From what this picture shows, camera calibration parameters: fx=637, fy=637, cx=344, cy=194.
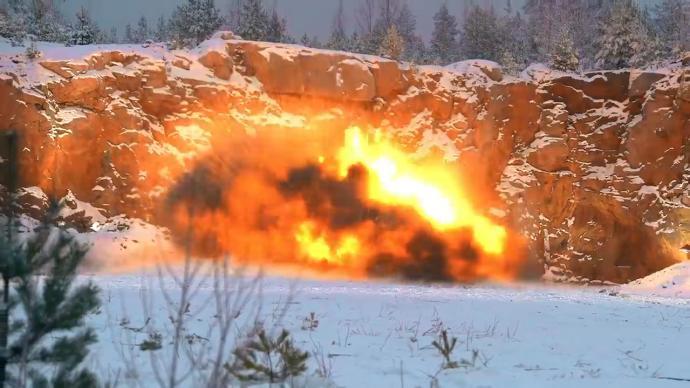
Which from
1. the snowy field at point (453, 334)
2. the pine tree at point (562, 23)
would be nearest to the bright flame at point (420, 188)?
the snowy field at point (453, 334)

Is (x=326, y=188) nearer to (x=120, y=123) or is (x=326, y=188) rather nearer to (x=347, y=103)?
(x=347, y=103)

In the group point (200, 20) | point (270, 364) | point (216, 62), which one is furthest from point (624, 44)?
point (270, 364)

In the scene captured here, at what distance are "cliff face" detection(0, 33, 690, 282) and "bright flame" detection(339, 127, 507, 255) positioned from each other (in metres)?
0.72

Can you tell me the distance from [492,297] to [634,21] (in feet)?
80.8

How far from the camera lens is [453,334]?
331 inches

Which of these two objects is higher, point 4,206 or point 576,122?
point 576,122

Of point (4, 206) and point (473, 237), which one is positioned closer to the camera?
point (4, 206)

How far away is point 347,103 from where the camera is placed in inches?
1097

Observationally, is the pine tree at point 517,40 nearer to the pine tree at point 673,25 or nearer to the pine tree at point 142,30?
the pine tree at point 673,25

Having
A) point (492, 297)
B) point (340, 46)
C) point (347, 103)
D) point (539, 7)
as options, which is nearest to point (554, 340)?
point (492, 297)

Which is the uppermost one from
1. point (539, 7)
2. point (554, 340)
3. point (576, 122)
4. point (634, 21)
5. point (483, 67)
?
point (539, 7)

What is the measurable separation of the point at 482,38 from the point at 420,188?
909 inches

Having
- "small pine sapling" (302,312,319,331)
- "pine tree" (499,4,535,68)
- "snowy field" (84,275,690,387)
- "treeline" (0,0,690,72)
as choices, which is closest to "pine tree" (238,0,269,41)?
"treeline" (0,0,690,72)

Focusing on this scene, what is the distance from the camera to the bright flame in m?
27.2
